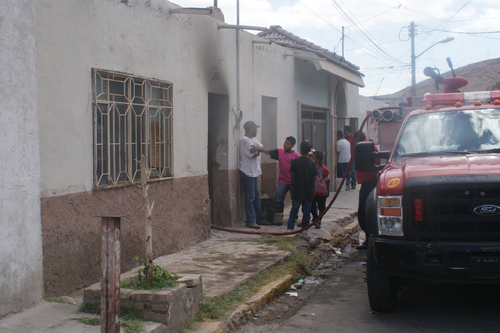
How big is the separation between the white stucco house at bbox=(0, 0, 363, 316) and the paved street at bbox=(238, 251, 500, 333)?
204cm

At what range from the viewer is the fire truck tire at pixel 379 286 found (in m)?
4.86

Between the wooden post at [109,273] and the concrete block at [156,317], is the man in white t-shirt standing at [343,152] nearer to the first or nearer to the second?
the concrete block at [156,317]

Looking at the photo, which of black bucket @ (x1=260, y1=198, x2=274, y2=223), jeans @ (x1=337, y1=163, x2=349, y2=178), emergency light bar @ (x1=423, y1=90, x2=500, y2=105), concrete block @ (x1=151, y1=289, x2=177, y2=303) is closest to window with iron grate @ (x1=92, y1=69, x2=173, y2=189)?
concrete block @ (x1=151, y1=289, x2=177, y2=303)

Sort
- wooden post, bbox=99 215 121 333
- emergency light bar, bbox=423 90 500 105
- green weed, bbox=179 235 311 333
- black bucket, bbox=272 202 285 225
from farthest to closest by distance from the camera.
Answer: black bucket, bbox=272 202 285 225 < emergency light bar, bbox=423 90 500 105 < green weed, bbox=179 235 311 333 < wooden post, bbox=99 215 121 333

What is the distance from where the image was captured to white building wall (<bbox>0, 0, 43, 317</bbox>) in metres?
4.30

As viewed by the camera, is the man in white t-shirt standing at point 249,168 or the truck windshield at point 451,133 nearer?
the truck windshield at point 451,133

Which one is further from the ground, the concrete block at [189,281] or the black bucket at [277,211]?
the black bucket at [277,211]

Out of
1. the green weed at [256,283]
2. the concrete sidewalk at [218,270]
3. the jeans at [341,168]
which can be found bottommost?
the green weed at [256,283]

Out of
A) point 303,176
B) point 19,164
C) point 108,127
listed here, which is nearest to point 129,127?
point 108,127

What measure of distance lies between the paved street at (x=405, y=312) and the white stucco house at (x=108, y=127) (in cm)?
204

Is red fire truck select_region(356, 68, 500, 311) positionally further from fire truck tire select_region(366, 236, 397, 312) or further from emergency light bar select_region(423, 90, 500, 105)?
emergency light bar select_region(423, 90, 500, 105)

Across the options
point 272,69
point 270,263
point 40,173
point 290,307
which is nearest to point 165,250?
point 270,263

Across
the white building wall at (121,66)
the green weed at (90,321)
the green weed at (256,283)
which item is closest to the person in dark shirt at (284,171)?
the white building wall at (121,66)

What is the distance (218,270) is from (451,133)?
10.0 ft
